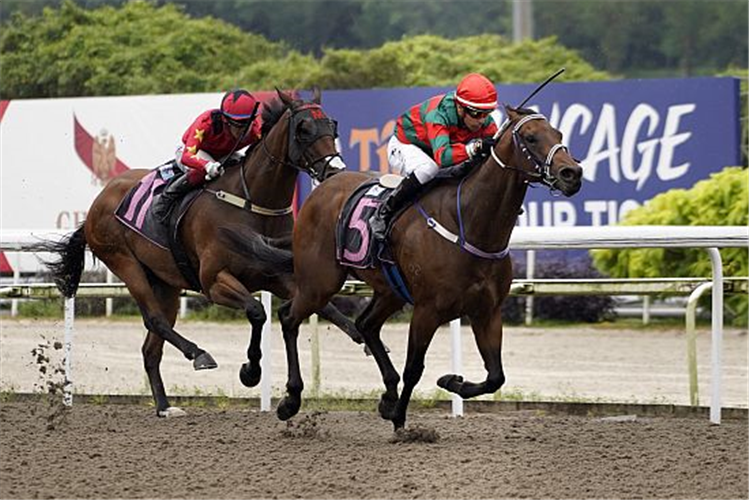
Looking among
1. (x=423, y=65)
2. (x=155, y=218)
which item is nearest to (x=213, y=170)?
(x=155, y=218)

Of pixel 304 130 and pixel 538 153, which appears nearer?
pixel 538 153

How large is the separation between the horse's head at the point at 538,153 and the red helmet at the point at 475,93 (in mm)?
229

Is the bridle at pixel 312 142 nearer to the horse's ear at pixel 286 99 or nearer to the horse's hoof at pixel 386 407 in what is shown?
the horse's ear at pixel 286 99

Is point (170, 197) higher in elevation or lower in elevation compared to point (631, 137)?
lower

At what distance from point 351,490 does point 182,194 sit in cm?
293

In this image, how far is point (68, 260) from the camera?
8922 mm

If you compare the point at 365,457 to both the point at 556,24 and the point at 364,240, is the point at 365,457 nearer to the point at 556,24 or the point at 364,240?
the point at 364,240

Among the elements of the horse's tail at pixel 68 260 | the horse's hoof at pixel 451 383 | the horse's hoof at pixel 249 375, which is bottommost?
the horse's hoof at pixel 249 375

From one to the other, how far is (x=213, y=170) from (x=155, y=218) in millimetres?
501

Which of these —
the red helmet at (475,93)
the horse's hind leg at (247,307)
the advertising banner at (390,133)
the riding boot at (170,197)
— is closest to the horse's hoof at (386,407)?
the horse's hind leg at (247,307)

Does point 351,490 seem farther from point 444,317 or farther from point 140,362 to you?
point 140,362

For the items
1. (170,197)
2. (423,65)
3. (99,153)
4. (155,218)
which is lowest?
(155,218)

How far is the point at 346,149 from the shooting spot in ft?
51.1

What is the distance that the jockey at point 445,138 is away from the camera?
7.09 meters
